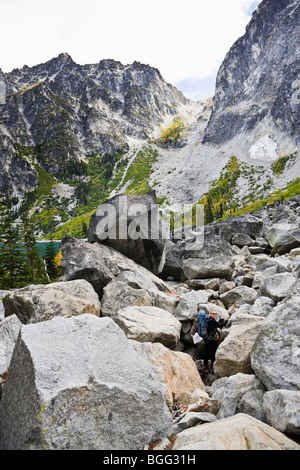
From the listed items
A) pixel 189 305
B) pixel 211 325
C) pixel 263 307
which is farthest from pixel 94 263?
pixel 263 307

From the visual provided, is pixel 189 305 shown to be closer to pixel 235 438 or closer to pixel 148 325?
pixel 148 325

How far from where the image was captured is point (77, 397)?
4648 millimetres

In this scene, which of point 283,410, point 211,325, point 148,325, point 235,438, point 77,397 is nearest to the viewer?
point 235,438

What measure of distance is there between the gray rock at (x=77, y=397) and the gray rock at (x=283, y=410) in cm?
184

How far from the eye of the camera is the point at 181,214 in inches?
7047

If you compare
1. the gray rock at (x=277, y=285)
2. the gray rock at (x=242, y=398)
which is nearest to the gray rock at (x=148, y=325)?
the gray rock at (x=242, y=398)

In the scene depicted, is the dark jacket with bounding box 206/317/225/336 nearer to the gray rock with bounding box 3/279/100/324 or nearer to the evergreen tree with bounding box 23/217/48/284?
the gray rock with bounding box 3/279/100/324

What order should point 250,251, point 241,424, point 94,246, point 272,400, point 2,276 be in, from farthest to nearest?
point 2,276 → point 250,251 → point 94,246 → point 272,400 → point 241,424

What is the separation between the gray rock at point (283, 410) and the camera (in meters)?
4.66

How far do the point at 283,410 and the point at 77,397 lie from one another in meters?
3.52

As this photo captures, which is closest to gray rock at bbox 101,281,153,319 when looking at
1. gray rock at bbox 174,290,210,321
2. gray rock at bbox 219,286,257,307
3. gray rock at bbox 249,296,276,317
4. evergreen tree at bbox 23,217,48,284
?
gray rock at bbox 174,290,210,321

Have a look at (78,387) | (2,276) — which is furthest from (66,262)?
(2,276)

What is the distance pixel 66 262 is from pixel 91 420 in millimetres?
11005
